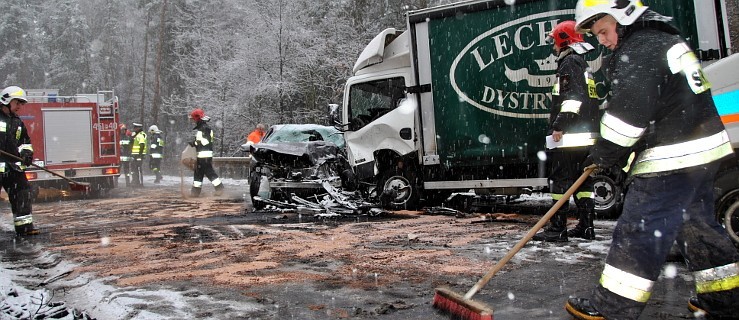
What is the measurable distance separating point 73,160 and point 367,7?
13022 millimetres

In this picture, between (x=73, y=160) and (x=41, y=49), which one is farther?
(x=41, y=49)

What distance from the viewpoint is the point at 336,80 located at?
71.7ft

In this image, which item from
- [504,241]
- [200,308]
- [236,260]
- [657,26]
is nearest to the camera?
[657,26]

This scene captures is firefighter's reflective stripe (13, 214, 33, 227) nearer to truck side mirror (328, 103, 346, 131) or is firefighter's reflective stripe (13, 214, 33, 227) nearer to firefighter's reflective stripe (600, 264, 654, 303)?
truck side mirror (328, 103, 346, 131)

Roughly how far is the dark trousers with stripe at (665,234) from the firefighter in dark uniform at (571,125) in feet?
7.29

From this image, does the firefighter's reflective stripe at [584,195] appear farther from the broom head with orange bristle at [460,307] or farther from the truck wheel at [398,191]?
the truck wheel at [398,191]

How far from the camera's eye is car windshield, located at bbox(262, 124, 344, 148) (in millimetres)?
10711

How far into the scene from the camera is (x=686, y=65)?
9.59ft

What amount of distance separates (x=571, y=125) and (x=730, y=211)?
1405 millimetres

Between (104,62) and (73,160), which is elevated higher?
(104,62)

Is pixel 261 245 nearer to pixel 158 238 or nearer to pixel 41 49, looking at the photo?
pixel 158 238

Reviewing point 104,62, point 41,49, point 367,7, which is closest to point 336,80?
point 367,7

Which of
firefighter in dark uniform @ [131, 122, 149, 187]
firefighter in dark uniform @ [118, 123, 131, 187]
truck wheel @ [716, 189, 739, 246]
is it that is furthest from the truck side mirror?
firefighter in dark uniform @ [118, 123, 131, 187]

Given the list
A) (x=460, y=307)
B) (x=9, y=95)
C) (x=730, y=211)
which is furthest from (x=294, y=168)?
(x=460, y=307)
